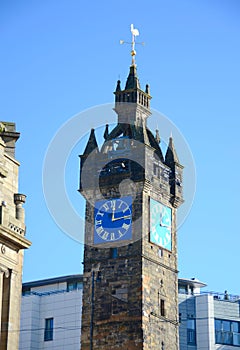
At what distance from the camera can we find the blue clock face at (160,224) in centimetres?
7794

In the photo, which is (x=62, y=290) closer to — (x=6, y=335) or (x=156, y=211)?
(x=156, y=211)

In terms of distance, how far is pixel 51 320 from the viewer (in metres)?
97.5

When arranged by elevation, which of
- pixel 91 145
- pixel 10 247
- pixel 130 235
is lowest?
pixel 10 247

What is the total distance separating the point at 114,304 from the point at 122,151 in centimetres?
1114

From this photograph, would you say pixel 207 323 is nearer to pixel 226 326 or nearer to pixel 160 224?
pixel 226 326

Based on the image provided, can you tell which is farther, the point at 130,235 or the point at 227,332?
the point at 227,332

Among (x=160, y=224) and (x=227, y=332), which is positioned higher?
(x=160, y=224)

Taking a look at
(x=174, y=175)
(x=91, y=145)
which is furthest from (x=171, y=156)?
(x=91, y=145)

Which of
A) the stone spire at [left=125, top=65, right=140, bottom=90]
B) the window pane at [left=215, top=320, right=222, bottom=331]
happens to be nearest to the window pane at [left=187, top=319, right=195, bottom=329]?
the window pane at [left=215, top=320, right=222, bottom=331]

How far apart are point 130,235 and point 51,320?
77.0ft

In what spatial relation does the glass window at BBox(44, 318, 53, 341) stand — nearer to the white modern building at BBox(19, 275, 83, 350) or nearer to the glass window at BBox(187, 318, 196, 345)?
the white modern building at BBox(19, 275, 83, 350)

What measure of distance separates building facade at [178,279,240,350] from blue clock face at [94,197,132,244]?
22.2 metres

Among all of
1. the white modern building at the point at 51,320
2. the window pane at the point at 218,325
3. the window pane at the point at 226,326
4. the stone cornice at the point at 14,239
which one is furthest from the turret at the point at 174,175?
the stone cornice at the point at 14,239

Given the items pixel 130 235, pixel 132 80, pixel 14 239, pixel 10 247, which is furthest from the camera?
pixel 132 80
